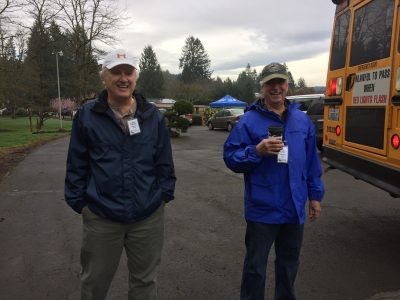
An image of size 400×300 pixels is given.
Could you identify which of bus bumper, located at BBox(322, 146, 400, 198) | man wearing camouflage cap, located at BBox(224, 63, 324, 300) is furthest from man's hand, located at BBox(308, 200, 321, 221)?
bus bumper, located at BBox(322, 146, 400, 198)

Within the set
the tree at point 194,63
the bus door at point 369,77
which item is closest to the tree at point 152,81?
the tree at point 194,63

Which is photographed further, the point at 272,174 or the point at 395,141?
the point at 395,141

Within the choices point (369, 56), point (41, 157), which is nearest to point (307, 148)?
point (369, 56)

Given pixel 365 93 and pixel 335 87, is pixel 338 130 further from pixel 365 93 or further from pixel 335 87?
pixel 365 93

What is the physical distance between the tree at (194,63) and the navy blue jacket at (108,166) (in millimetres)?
104256

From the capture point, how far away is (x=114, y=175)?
→ 9.29 ft

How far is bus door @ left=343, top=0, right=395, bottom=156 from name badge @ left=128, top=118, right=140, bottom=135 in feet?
9.65

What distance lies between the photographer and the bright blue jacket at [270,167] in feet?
10.5

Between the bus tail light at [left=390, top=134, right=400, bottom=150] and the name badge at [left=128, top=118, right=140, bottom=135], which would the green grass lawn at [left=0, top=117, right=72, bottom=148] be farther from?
the name badge at [left=128, top=118, right=140, bottom=135]

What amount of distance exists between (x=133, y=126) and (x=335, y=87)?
13.0ft

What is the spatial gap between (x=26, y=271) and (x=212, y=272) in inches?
71.7

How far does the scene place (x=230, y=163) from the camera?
328 cm

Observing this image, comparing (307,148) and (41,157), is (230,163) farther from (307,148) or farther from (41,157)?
(41,157)

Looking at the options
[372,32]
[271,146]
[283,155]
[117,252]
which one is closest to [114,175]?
[117,252]
